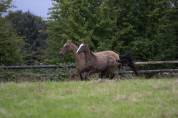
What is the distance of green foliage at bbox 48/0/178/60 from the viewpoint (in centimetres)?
3438

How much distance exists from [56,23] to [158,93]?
→ 28525mm

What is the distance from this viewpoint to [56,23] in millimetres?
38656

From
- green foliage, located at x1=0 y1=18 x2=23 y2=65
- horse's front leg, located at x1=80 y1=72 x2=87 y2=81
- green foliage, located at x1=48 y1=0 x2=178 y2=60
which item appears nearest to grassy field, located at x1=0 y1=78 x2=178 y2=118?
horse's front leg, located at x1=80 y1=72 x2=87 y2=81

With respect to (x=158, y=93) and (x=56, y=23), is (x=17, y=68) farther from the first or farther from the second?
(x=56, y=23)

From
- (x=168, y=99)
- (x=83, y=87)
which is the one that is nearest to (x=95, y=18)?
(x=83, y=87)

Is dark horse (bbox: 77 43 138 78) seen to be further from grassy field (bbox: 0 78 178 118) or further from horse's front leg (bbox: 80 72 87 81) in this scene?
grassy field (bbox: 0 78 178 118)

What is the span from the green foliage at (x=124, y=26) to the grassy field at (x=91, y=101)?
22.2 meters

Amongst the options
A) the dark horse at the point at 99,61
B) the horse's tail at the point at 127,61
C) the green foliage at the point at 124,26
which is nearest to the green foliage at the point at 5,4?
the green foliage at the point at 124,26

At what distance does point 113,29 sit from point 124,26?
810mm

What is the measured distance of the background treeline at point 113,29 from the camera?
33.8m

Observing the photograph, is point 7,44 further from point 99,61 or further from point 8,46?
point 99,61

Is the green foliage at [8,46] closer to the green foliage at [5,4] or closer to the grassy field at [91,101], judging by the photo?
the green foliage at [5,4]

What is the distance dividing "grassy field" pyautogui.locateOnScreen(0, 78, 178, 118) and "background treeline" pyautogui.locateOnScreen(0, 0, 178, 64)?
21.6 m

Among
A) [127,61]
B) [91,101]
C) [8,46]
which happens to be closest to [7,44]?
[8,46]
